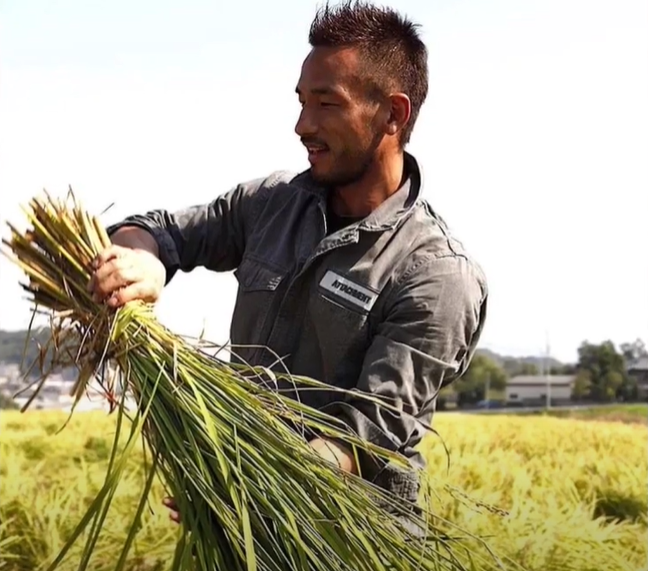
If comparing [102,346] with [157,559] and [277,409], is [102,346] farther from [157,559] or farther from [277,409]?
[157,559]

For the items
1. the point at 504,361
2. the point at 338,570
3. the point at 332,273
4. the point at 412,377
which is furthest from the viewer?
the point at 504,361

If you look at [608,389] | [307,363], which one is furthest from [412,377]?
[608,389]

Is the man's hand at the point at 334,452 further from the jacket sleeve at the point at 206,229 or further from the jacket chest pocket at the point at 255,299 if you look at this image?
the jacket sleeve at the point at 206,229

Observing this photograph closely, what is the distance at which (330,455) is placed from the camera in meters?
1.56

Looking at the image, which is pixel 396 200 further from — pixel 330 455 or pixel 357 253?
pixel 330 455

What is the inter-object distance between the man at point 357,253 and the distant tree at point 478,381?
115 centimetres

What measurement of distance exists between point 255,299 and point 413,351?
1.22 feet

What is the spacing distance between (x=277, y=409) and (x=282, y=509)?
0.18 metres

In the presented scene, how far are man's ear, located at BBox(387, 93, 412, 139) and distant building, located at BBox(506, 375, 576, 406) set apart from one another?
1485 mm

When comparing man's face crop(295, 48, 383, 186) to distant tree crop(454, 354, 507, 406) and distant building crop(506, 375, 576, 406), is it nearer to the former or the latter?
distant tree crop(454, 354, 507, 406)

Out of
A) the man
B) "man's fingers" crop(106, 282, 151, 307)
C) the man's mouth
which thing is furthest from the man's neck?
"man's fingers" crop(106, 282, 151, 307)

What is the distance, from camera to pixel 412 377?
5.55 ft

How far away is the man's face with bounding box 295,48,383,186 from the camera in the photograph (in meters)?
1.76

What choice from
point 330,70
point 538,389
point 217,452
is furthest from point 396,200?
point 538,389
